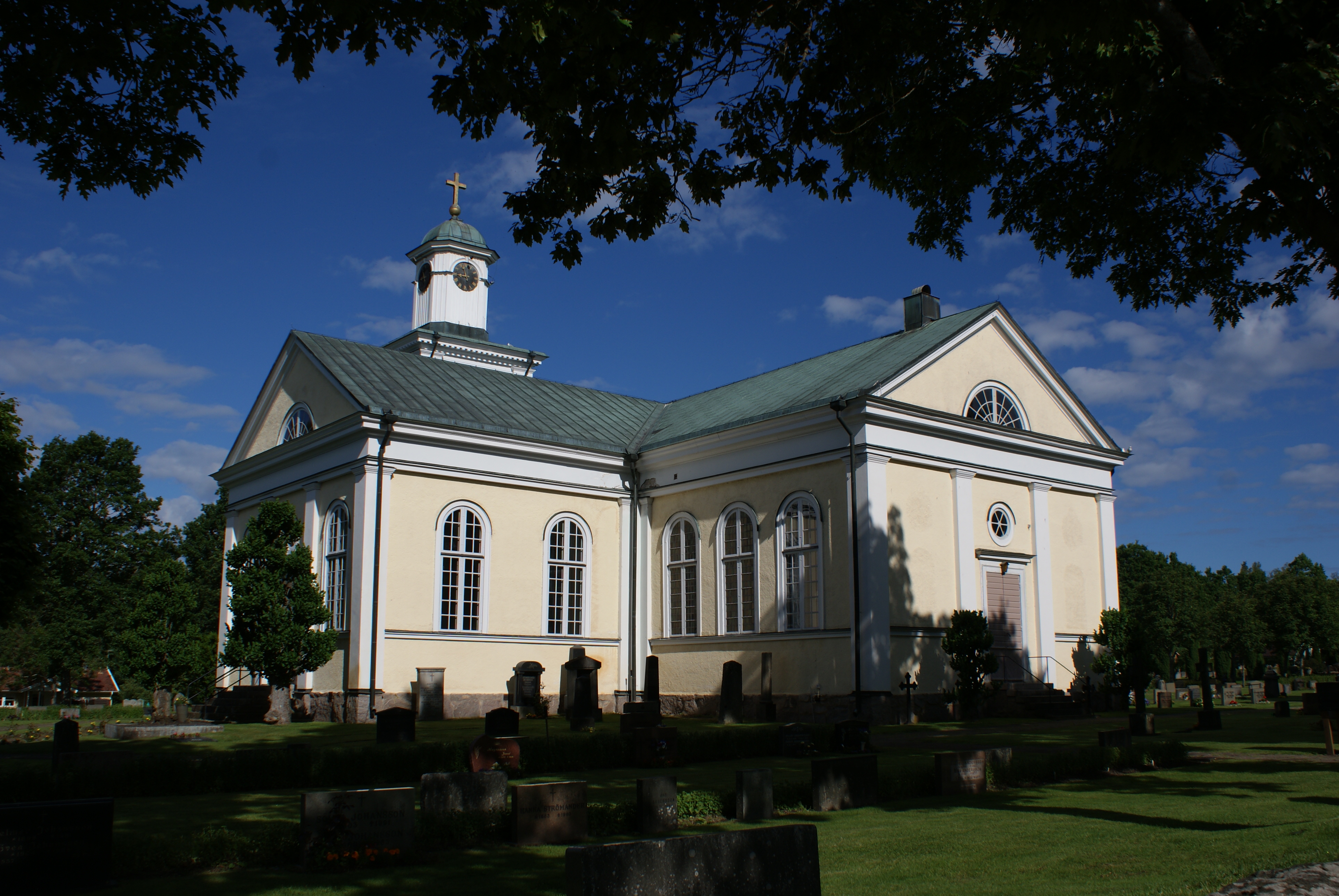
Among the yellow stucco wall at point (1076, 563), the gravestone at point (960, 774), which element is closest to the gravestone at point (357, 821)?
the gravestone at point (960, 774)

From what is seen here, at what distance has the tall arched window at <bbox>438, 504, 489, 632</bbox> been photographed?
25.7 m

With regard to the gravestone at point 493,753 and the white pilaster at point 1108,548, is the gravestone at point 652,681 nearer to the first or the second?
the gravestone at point 493,753

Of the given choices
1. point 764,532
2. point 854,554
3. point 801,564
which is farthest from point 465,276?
point 854,554

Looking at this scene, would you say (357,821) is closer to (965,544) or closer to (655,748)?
(655,748)

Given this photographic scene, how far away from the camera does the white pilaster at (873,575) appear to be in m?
22.6

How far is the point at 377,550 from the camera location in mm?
24438

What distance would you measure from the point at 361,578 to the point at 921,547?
13115 millimetres

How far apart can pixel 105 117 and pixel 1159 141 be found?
27.8 feet

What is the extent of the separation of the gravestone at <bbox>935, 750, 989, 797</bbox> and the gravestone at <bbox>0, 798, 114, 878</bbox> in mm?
9003

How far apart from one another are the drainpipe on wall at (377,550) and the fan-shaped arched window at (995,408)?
46.7ft

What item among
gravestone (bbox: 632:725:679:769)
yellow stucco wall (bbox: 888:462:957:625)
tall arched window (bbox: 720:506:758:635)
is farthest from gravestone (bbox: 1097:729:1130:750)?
tall arched window (bbox: 720:506:758:635)

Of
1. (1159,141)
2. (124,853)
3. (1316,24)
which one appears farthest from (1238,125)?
(124,853)

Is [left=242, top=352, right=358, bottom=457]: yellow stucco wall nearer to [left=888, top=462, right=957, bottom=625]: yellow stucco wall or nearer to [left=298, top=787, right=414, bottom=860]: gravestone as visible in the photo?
[left=888, top=462, right=957, bottom=625]: yellow stucco wall

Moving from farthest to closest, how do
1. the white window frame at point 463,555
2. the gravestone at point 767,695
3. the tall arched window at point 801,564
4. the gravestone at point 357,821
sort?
the white window frame at point 463,555 → the tall arched window at point 801,564 → the gravestone at point 767,695 → the gravestone at point 357,821
